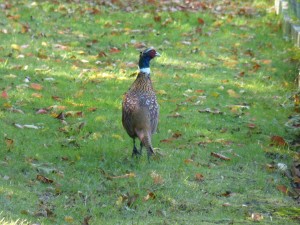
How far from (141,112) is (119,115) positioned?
1.75 metres

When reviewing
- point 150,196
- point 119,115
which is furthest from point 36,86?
point 150,196

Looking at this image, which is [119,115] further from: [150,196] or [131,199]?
[131,199]

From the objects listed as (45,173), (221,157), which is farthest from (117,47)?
(45,173)

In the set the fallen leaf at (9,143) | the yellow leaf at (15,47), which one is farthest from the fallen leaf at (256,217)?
the yellow leaf at (15,47)

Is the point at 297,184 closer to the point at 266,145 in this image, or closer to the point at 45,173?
the point at 266,145

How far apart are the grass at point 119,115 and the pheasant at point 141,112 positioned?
1.09 ft

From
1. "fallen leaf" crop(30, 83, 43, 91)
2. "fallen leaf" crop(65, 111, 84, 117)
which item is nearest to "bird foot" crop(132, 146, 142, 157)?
"fallen leaf" crop(65, 111, 84, 117)

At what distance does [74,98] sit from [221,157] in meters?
2.62

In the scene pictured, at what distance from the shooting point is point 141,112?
8406 millimetres

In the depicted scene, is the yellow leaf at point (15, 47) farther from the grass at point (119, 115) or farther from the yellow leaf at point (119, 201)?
the yellow leaf at point (119, 201)

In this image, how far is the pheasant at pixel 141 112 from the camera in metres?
8.36

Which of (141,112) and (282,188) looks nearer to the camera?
(282,188)

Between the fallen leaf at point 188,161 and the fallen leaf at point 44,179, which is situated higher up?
the fallen leaf at point 44,179

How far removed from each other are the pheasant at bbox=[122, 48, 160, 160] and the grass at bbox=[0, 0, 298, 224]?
0.33 meters
